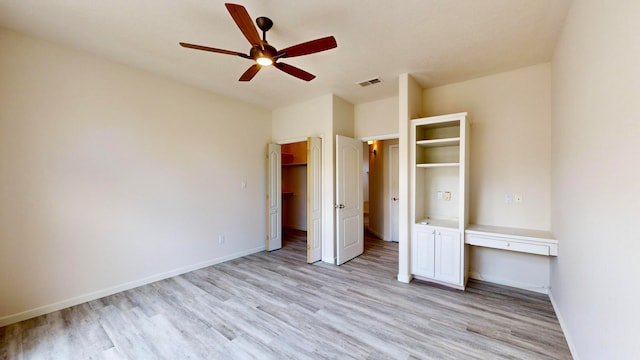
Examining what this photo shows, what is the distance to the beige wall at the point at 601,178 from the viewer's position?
1133mm

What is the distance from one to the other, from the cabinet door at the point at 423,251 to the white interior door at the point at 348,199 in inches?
45.6

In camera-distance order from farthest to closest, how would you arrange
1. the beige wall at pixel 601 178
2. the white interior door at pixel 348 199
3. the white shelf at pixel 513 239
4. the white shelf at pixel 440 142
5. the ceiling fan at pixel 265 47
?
1. the white interior door at pixel 348 199
2. the white shelf at pixel 440 142
3. the white shelf at pixel 513 239
4. the ceiling fan at pixel 265 47
5. the beige wall at pixel 601 178

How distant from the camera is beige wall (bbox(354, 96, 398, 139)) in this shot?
4195mm

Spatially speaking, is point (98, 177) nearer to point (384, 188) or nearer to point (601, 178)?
point (601, 178)

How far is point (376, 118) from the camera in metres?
4.41

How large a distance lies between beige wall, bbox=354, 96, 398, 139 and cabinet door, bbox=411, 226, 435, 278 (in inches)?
66.3

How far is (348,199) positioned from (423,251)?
1451 mm

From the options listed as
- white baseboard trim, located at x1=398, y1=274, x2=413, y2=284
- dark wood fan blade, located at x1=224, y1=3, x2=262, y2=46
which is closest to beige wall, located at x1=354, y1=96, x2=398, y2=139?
white baseboard trim, located at x1=398, y1=274, x2=413, y2=284

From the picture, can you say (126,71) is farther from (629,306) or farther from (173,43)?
(629,306)

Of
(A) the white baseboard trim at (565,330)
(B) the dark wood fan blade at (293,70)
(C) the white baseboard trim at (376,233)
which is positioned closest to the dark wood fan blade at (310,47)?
(B) the dark wood fan blade at (293,70)

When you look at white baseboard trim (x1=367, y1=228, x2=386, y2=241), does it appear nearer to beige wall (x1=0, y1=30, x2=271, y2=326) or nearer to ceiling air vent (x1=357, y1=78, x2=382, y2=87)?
beige wall (x1=0, y1=30, x2=271, y2=326)

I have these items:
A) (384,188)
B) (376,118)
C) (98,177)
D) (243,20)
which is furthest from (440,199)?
(98,177)

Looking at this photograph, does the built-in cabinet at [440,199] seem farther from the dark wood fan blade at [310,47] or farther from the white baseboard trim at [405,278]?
the dark wood fan blade at [310,47]

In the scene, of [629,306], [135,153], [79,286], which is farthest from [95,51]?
[629,306]
